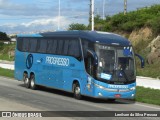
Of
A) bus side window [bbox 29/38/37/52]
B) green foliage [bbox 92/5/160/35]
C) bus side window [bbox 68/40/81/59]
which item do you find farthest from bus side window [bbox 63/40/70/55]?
green foliage [bbox 92/5/160/35]

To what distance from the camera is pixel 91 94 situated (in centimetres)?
2167

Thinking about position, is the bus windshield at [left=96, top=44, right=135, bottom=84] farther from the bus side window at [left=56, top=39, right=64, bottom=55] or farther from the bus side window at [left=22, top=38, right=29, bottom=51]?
the bus side window at [left=22, top=38, right=29, bottom=51]

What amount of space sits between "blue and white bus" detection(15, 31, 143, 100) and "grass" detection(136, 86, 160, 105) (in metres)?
0.97

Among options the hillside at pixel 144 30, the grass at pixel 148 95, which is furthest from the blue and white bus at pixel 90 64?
the hillside at pixel 144 30

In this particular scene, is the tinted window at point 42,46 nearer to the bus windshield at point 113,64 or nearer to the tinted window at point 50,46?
the tinted window at point 50,46

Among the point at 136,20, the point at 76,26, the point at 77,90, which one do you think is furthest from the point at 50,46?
the point at 76,26

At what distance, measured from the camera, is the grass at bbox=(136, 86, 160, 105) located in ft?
73.1

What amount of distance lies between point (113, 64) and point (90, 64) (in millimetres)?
1053

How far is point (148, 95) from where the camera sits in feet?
80.6

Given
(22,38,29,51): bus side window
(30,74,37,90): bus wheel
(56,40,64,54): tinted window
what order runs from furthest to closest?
(22,38,29,51): bus side window
(30,74,37,90): bus wheel
(56,40,64,54): tinted window

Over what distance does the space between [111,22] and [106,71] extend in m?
38.0

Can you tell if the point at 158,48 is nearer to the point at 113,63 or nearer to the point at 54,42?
the point at 54,42

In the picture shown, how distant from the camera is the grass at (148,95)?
73.1 feet

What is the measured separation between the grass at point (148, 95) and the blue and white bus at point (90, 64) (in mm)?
974
